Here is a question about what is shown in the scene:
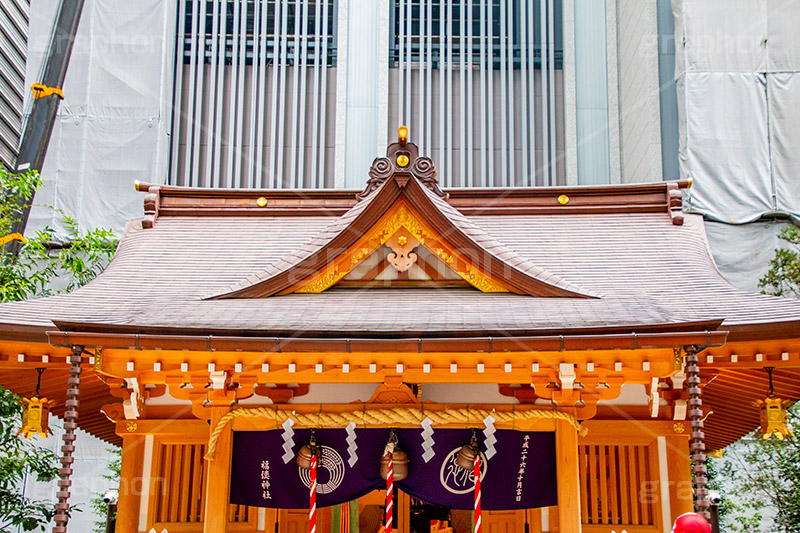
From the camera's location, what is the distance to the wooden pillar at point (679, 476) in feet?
22.3

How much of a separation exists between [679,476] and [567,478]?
1302mm

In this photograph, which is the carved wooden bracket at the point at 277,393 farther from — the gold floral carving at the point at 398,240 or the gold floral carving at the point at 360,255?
the gold floral carving at the point at 360,255

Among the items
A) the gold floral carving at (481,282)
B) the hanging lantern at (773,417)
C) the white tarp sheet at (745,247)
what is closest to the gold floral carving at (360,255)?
the gold floral carving at (481,282)

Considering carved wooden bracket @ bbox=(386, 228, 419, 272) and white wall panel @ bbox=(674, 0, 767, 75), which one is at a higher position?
white wall panel @ bbox=(674, 0, 767, 75)

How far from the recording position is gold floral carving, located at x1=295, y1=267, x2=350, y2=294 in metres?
6.79

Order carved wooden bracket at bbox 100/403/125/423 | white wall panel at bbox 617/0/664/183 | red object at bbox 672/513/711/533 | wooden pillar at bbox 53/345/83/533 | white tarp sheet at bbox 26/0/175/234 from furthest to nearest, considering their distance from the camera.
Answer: white wall panel at bbox 617/0/664/183 < white tarp sheet at bbox 26/0/175/234 < carved wooden bracket at bbox 100/403/125/423 < wooden pillar at bbox 53/345/83/533 < red object at bbox 672/513/711/533

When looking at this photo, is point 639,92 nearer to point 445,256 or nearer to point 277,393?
point 445,256

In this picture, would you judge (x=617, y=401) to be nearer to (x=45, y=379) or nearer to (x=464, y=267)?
(x=464, y=267)

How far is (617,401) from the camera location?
7043 mm

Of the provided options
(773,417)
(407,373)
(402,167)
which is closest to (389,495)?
(407,373)

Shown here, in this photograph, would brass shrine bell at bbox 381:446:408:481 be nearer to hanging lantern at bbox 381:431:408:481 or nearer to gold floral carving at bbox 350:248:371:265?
hanging lantern at bbox 381:431:408:481

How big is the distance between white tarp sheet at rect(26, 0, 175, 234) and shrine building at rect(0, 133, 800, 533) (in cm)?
1110

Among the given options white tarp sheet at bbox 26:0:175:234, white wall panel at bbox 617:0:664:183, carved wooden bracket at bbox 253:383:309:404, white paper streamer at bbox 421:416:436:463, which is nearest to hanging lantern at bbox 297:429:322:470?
carved wooden bracket at bbox 253:383:309:404

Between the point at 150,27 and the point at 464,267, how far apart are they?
15.2 m
